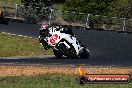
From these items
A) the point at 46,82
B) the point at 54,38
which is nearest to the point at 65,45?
the point at 54,38

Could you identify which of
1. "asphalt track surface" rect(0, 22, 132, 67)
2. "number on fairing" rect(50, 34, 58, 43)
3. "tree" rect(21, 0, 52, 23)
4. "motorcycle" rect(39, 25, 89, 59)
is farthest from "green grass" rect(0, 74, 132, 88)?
"tree" rect(21, 0, 52, 23)

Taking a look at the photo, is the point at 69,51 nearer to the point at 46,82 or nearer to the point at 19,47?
the point at 19,47

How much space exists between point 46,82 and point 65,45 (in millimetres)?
8956

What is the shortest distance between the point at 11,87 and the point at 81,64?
8230mm

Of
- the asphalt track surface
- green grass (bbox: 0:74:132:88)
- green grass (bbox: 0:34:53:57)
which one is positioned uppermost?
green grass (bbox: 0:74:132:88)

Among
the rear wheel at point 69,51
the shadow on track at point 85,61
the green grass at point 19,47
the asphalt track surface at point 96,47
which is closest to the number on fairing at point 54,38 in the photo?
the rear wheel at point 69,51

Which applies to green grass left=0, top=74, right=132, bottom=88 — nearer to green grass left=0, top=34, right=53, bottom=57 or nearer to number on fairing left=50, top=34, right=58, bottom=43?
number on fairing left=50, top=34, right=58, bottom=43

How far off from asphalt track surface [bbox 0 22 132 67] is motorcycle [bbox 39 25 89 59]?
472 millimetres

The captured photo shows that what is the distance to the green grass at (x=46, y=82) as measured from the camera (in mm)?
16438

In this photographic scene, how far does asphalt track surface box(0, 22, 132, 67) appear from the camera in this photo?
80.9 feet

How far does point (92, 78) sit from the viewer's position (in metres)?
10.7

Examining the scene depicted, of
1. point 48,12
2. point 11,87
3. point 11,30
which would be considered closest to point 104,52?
point 11,30

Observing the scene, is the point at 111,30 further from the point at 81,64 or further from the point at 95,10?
the point at 81,64

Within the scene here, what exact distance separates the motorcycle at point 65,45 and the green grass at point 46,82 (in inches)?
249
